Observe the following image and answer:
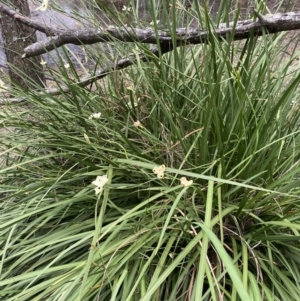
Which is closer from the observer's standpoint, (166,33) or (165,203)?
(165,203)

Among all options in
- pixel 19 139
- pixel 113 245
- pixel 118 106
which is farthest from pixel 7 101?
pixel 113 245

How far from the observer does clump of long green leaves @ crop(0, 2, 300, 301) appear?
954 millimetres

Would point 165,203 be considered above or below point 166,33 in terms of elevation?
below

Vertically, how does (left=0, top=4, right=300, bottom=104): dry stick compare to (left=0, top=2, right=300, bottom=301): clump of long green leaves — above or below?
above

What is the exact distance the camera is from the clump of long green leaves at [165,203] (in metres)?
0.95

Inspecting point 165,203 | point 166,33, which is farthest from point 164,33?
point 165,203

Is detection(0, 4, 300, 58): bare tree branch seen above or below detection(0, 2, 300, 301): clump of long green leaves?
above

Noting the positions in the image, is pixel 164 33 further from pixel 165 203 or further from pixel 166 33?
pixel 165 203

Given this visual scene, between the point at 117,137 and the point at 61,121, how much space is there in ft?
0.74

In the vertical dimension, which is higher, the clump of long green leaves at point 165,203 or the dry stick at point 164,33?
the dry stick at point 164,33

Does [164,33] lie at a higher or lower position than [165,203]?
higher

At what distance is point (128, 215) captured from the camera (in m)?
0.96

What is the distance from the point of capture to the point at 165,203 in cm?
110

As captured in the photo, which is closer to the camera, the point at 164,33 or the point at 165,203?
the point at 165,203
